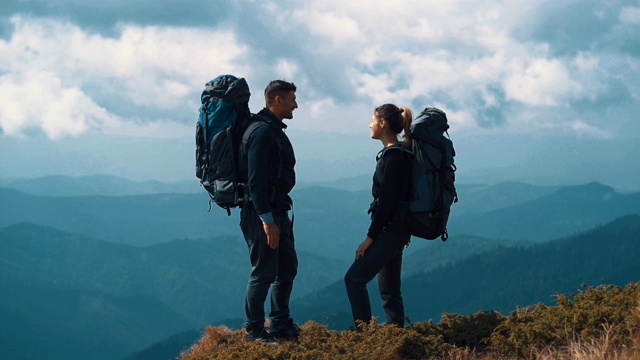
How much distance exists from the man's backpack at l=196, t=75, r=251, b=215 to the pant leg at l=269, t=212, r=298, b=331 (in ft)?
2.54

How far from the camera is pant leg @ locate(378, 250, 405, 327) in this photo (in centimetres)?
905

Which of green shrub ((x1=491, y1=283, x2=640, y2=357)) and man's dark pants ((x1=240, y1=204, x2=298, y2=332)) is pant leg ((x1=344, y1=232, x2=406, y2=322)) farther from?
green shrub ((x1=491, y1=283, x2=640, y2=357))

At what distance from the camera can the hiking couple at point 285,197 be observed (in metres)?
8.24

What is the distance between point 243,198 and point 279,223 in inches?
20.5

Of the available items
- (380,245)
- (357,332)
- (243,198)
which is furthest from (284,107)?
(357,332)

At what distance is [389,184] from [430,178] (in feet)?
1.63

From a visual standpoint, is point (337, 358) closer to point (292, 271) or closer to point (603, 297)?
point (292, 271)

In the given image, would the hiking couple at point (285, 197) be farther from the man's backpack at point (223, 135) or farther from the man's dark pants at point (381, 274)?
the man's backpack at point (223, 135)

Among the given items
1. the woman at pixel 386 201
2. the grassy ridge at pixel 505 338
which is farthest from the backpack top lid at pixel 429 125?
the grassy ridge at pixel 505 338

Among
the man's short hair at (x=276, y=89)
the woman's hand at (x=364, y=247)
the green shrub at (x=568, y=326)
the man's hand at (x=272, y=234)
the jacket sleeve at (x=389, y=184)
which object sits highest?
the man's short hair at (x=276, y=89)

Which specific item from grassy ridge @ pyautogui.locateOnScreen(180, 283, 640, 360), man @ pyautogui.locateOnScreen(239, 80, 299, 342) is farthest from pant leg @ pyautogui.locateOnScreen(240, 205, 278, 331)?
grassy ridge @ pyautogui.locateOnScreen(180, 283, 640, 360)

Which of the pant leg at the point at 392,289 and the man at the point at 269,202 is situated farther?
the pant leg at the point at 392,289

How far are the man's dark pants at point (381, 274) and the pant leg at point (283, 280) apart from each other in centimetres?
73

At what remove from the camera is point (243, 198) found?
8.46 metres
